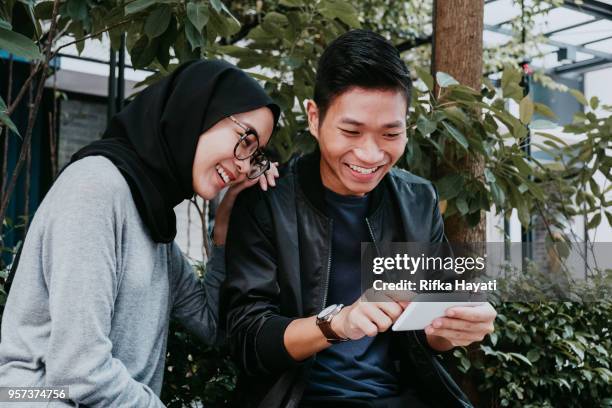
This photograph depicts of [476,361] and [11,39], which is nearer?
[11,39]

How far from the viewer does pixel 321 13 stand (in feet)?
8.39

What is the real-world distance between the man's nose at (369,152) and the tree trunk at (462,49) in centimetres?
108

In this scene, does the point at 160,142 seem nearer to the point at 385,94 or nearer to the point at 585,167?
the point at 385,94

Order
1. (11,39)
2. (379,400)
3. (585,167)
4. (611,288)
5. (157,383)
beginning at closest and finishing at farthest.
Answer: (11,39) < (157,383) < (379,400) < (611,288) < (585,167)

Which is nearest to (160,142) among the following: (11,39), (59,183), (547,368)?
(59,183)

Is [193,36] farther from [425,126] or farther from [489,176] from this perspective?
[489,176]

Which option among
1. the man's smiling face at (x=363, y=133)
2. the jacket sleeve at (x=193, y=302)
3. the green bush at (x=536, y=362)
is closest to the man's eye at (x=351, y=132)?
the man's smiling face at (x=363, y=133)

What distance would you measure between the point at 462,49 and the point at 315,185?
119 centimetres

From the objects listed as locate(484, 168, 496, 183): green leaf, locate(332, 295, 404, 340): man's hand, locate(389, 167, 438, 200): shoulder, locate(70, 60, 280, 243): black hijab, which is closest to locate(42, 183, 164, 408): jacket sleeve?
locate(70, 60, 280, 243): black hijab

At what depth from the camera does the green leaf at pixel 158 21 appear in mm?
1934

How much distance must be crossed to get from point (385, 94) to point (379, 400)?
0.79 m

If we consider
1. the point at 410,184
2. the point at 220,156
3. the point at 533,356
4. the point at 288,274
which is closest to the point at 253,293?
the point at 288,274

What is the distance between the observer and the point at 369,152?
166 cm

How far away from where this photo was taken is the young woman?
1.30 metres
